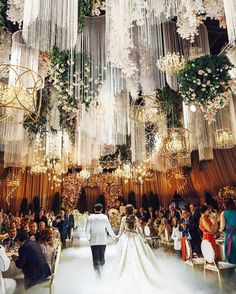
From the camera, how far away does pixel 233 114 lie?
19.4 feet

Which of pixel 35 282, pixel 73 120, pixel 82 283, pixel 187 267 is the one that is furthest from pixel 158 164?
pixel 35 282

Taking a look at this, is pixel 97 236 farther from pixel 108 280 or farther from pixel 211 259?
pixel 211 259

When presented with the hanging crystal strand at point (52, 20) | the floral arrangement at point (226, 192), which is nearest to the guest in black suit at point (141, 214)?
the floral arrangement at point (226, 192)

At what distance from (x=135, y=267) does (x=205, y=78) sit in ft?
10.4

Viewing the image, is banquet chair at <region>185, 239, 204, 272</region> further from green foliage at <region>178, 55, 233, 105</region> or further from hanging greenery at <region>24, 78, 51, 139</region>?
hanging greenery at <region>24, 78, 51, 139</region>

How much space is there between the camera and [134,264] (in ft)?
15.2

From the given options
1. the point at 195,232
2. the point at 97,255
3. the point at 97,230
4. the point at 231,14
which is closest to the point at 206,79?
the point at 231,14

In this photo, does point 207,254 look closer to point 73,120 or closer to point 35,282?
point 35,282

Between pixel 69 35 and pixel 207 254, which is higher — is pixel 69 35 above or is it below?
above

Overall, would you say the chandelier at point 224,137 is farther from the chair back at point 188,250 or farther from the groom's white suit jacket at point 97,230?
the groom's white suit jacket at point 97,230

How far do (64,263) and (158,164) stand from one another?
16.2 feet

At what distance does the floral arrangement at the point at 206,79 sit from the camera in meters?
3.85

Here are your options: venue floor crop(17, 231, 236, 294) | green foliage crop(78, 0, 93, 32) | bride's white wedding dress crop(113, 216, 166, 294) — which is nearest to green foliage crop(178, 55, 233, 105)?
green foliage crop(78, 0, 93, 32)

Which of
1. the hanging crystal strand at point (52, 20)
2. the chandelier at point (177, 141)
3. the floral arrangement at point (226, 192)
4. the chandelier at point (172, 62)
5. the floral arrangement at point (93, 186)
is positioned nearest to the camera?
the hanging crystal strand at point (52, 20)
